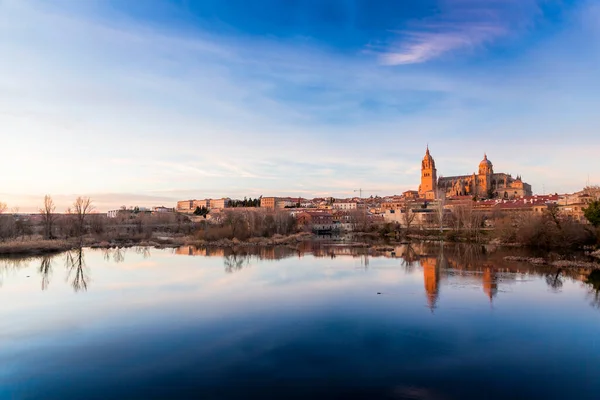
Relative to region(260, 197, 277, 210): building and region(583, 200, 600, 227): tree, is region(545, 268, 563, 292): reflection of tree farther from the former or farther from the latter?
region(260, 197, 277, 210): building

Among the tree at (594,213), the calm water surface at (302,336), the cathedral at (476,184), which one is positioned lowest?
the calm water surface at (302,336)

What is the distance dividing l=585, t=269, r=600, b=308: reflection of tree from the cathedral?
53679 millimetres

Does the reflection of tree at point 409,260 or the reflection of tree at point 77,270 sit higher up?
the reflection of tree at point 409,260

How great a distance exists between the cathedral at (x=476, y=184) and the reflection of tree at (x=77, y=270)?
5592 cm

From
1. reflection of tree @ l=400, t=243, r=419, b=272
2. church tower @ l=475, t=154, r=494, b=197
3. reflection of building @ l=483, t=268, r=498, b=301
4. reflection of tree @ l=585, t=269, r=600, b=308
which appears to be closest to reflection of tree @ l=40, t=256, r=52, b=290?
reflection of tree @ l=400, t=243, r=419, b=272

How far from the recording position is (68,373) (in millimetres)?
6004

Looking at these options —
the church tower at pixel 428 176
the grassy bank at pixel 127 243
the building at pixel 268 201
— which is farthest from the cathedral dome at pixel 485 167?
the grassy bank at pixel 127 243

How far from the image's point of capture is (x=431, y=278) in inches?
542

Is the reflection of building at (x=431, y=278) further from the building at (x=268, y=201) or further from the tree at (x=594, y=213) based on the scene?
the building at (x=268, y=201)

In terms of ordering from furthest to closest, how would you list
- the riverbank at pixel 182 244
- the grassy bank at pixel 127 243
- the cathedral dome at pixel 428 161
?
1. the cathedral dome at pixel 428 161
2. the grassy bank at pixel 127 243
3. the riverbank at pixel 182 244

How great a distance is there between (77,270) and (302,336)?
39.6ft

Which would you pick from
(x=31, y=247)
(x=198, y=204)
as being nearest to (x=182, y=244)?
(x=31, y=247)

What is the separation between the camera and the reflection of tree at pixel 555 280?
12125 millimetres

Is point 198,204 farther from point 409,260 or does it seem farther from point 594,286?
point 594,286
